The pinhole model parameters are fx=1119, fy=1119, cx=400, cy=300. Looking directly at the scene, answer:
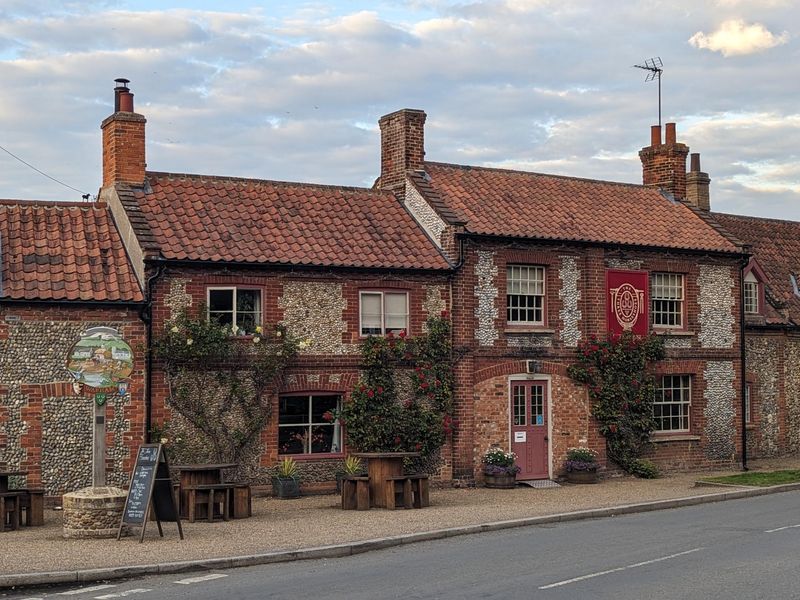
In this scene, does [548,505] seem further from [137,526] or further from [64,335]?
[64,335]

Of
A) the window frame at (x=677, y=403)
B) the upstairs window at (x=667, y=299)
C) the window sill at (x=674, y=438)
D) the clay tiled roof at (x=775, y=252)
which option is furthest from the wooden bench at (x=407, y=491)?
the clay tiled roof at (x=775, y=252)

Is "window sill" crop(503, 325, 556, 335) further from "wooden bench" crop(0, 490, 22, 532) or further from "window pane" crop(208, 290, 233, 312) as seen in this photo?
"wooden bench" crop(0, 490, 22, 532)

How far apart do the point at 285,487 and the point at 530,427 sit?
654cm

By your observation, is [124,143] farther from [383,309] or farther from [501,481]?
[501,481]

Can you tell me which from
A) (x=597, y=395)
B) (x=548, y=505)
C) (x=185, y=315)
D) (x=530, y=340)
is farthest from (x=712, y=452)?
(x=185, y=315)

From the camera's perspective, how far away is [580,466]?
86.4 feet

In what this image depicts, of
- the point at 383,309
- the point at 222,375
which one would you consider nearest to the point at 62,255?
the point at 222,375

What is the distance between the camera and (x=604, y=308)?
2753cm

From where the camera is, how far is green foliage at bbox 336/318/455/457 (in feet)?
78.6

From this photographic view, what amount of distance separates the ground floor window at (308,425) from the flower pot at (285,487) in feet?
2.97

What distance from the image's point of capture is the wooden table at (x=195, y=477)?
1923cm

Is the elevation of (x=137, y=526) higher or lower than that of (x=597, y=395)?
lower

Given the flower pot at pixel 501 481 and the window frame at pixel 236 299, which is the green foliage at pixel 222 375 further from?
the flower pot at pixel 501 481

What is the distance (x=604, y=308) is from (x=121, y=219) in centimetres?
1174
